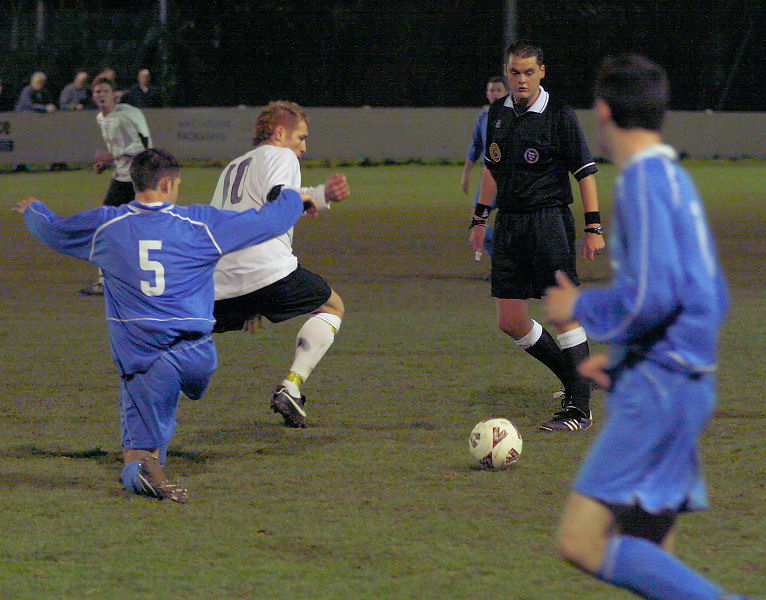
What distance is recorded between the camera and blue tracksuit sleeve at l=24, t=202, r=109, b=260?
18.8 feet

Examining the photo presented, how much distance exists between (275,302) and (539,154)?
5.68 feet

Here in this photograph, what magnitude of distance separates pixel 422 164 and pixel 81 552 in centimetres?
2440

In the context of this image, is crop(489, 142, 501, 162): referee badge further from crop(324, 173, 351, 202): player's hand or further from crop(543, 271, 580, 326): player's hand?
crop(543, 271, 580, 326): player's hand

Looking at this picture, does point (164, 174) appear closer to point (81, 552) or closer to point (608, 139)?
point (81, 552)

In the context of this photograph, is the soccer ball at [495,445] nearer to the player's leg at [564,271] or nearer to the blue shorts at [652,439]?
the player's leg at [564,271]

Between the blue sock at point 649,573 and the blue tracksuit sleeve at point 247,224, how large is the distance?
2.93 meters

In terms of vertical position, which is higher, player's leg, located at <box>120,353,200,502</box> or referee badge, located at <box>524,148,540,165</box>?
referee badge, located at <box>524,148,540,165</box>

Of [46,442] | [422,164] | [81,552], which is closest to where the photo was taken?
[81,552]

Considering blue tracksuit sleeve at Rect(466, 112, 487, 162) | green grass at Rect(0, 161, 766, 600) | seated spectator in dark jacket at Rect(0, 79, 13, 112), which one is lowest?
seated spectator in dark jacket at Rect(0, 79, 13, 112)

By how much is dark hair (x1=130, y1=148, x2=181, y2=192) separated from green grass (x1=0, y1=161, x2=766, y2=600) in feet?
4.76

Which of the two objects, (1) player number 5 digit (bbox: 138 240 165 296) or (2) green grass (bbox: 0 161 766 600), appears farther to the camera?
(1) player number 5 digit (bbox: 138 240 165 296)

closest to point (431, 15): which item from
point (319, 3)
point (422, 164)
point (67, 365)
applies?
point (319, 3)

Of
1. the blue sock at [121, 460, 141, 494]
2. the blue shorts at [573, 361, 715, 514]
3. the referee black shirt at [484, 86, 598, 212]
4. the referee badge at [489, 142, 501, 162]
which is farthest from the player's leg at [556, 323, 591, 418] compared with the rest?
the blue shorts at [573, 361, 715, 514]

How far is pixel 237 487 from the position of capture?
5.83 meters
